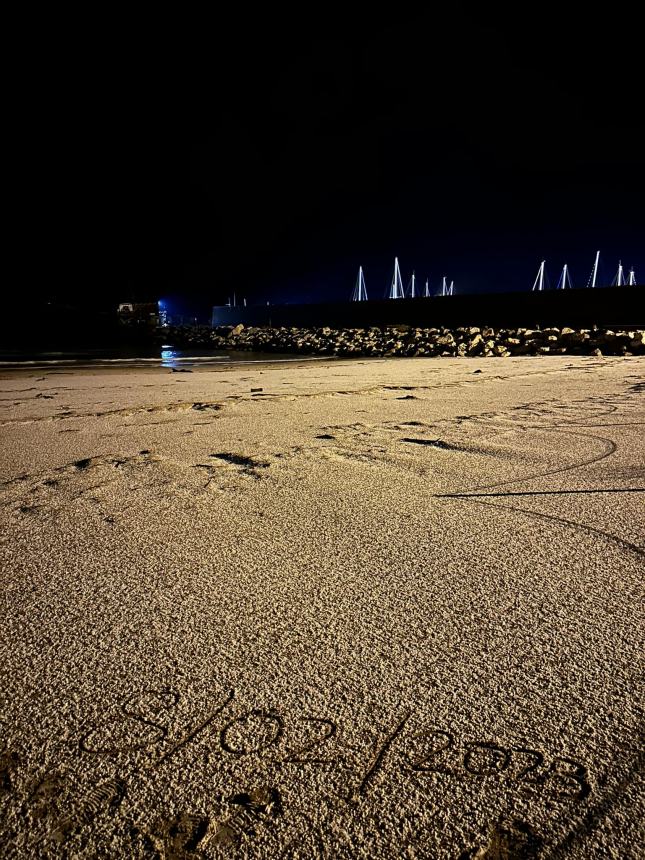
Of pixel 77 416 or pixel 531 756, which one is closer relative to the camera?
pixel 531 756

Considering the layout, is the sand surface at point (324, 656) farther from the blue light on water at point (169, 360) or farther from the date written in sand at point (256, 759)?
the blue light on water at point (169, 360)

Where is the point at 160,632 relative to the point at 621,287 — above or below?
below

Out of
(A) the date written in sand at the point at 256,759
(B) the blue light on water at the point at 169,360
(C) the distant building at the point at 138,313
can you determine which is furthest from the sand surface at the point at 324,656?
(C) the distant building at the point at 138,313

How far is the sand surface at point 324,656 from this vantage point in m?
0.90

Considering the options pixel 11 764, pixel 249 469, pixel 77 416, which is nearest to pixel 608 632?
pixel 11 764

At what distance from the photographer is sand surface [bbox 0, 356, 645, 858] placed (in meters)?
0.90

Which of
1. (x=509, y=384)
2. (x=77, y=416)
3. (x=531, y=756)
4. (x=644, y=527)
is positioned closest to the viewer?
(x=531, y=756)

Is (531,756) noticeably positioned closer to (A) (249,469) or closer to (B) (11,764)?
(B) (11,764)

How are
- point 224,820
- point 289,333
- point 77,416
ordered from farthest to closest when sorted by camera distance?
point 289,333 → point 77,416 → point 224,820

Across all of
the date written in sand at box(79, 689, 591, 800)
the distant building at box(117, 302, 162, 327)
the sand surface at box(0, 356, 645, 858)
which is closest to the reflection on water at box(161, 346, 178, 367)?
the sand surface at box(0, 356, 645, 858)

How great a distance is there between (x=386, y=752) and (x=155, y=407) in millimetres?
4543

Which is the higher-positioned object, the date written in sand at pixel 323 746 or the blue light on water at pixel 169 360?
the date written in sand at pixel 323 746

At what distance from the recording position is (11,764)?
1015mm

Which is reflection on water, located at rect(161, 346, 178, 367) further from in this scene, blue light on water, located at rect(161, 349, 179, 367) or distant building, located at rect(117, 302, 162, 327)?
distant building, located at rect(117, 302, 162, 327)
